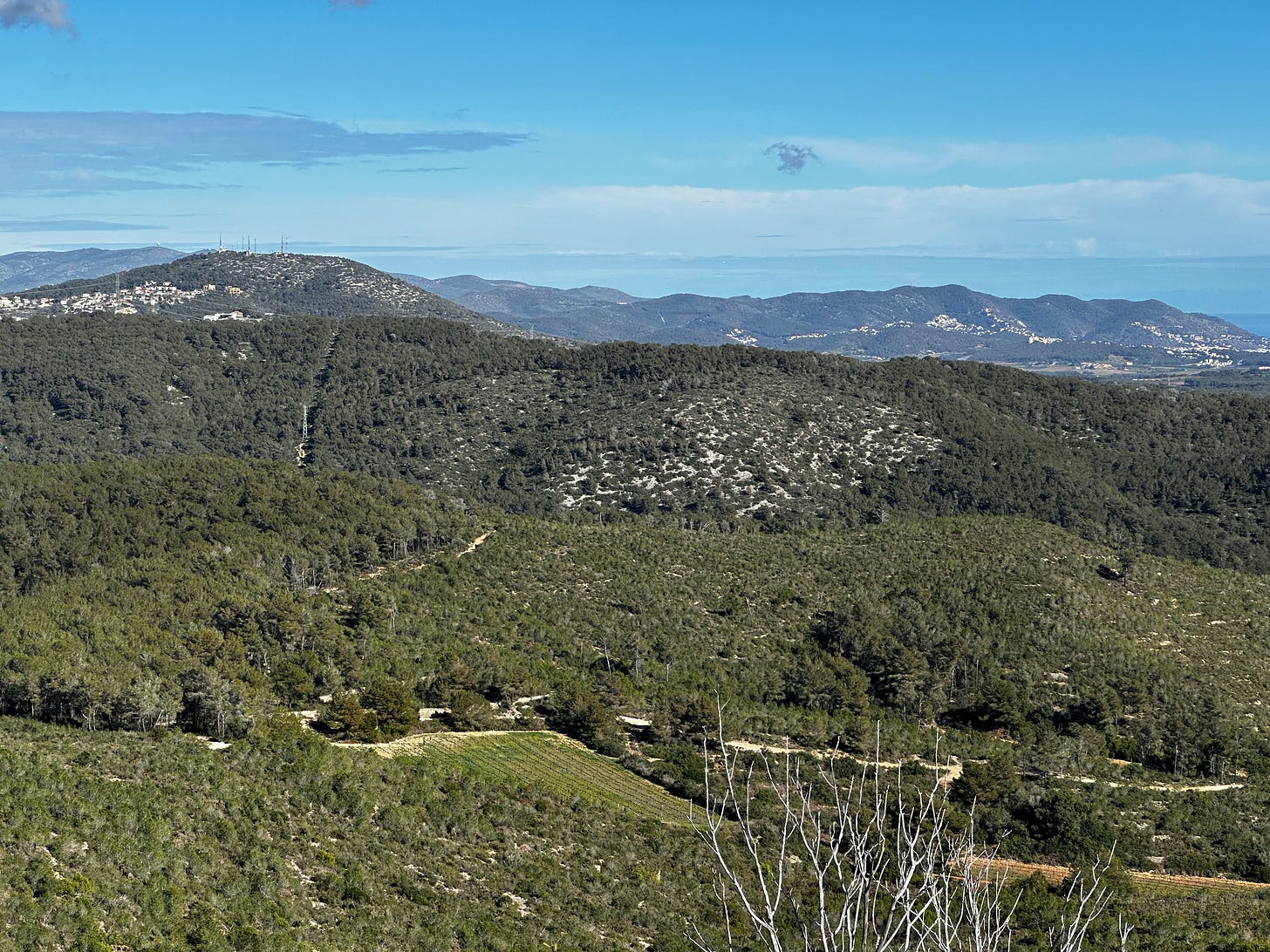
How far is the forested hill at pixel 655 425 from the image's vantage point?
345ft

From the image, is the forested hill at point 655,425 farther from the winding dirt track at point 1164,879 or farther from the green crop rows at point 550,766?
the winding dirt track at point 1164,879

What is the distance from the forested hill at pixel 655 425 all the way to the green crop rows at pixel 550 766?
178 ft

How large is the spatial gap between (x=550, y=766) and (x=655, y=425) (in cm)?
8016

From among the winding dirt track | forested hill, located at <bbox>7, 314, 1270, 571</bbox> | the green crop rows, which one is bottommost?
the winding dirt track

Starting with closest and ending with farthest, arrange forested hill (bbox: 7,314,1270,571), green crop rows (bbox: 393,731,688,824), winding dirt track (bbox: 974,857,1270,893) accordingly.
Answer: winding dirt track (bbox: 974,857,1270,893) < green crop rows (bbox: 393,731,688,824) < forested hill (bbox: 7,314,1270,571)

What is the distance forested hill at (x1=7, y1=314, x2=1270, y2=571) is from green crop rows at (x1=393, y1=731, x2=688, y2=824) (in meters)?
54.4

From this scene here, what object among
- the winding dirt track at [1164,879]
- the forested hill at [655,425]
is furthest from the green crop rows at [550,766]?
the forested hill at [655,425]

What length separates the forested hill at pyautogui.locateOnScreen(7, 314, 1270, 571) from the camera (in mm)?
105062

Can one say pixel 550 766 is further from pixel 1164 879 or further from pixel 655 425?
pixel 655 425

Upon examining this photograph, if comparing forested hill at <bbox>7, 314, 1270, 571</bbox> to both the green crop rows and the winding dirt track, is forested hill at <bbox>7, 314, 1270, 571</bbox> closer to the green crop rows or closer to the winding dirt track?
the green crop rows

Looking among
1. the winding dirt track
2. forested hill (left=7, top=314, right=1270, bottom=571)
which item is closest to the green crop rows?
the winding dirt track

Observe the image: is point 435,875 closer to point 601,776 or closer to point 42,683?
point 601,776

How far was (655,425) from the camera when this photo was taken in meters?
117

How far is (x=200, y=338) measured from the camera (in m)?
157
